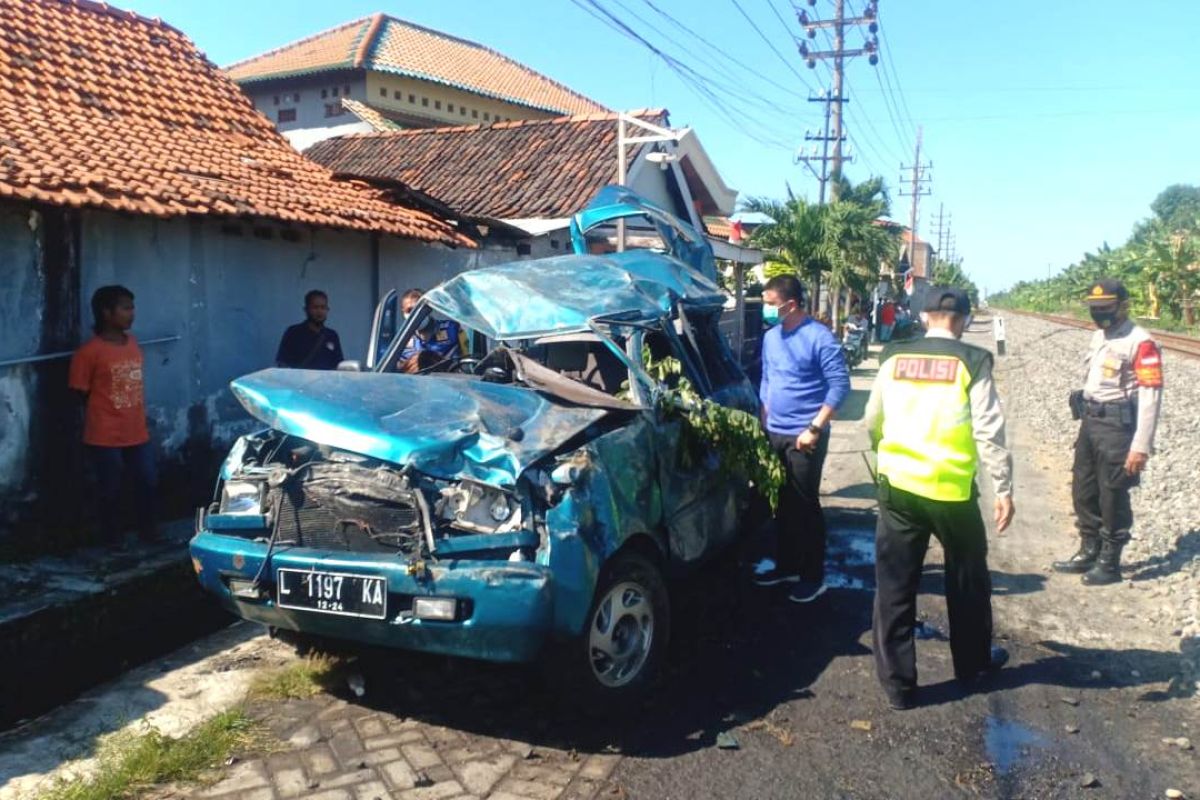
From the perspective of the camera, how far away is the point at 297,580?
3924mm

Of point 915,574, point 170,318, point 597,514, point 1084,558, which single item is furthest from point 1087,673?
point 170,318

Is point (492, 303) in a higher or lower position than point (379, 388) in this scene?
higher

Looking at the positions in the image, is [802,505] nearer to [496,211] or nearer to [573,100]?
[496,211]

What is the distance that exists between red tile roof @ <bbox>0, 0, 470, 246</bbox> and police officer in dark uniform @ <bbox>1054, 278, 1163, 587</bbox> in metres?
5.98

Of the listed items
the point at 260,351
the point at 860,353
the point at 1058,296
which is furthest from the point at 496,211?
the point at 1058,296

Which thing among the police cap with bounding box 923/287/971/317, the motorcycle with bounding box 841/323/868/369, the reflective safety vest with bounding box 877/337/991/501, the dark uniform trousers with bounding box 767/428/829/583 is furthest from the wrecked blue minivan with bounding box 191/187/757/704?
the motorcycle with bounding box 841/323/868/369

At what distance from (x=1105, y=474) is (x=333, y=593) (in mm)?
4713

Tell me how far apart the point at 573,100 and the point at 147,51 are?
73.5 ft

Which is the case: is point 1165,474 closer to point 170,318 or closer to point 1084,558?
point 1084,558

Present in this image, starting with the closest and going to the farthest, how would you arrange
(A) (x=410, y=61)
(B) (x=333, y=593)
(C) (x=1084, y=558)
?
(B) (x=333, y=593) → (C) (x=1084, y=558) → (A) (x=410, y=61)

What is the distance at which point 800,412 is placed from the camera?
5707mm

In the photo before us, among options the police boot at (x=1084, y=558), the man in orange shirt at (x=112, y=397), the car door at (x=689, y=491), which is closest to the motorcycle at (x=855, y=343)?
the police boot at (x=1084, y=558)

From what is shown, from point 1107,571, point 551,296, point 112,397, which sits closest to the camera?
point 551,296

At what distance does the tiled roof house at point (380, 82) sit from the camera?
82.3 ft
